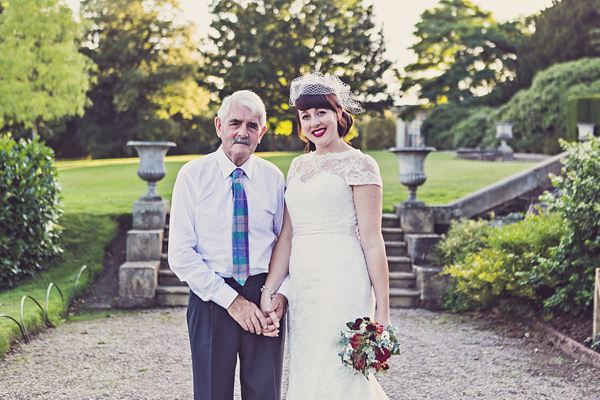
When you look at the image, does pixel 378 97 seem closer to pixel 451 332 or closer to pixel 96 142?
pixel 96 142

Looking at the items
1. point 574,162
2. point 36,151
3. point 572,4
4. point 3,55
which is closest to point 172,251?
point 574,162

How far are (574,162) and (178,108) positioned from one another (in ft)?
93.2

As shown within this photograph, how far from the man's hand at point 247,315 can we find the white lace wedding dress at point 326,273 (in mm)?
250

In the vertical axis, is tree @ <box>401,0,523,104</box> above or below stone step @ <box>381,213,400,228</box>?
above

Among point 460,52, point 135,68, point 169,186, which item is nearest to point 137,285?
Answer: point 169,186

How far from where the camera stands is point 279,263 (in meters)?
2.85

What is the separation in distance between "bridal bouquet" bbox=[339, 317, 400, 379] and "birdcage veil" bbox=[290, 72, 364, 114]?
1.03 metres

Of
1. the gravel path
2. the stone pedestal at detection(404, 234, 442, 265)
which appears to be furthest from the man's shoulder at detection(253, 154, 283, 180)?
the stone pedestal at detection(404, 234, 442, 265)

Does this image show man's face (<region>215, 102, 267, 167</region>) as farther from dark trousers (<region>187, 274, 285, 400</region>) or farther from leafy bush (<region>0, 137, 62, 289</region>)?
leafy bush (<region>0, 137, 62, 289</region>)

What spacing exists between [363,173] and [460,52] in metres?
28.5

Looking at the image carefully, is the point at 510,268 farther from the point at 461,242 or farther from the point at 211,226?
the point at 211,226

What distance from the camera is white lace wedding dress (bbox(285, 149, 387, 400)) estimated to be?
2.80 meters

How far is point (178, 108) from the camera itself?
107ft

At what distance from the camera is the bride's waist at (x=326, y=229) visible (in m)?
2.87
